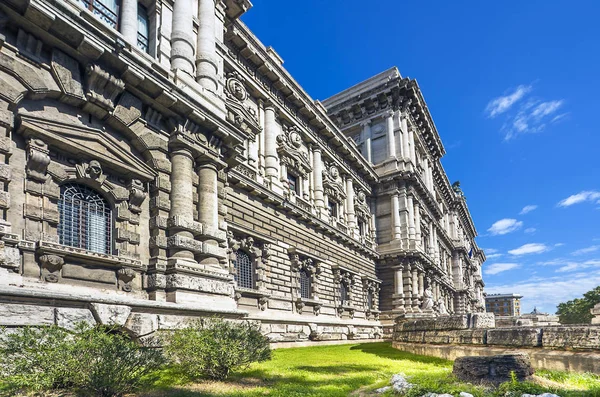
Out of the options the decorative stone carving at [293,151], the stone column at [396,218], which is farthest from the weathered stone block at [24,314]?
the stone column at [396,218]

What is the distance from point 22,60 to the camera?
906cm

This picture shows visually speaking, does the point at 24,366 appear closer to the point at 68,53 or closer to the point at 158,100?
the point at 68,53

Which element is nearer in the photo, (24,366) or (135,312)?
(24,366)

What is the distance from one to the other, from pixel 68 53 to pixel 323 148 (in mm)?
18675

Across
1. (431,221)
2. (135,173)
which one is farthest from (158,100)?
(431,221)

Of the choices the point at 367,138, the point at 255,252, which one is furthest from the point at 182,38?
the point at 367,138

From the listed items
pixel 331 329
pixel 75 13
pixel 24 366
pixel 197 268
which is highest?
pixel 75 13

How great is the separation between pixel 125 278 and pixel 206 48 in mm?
8529

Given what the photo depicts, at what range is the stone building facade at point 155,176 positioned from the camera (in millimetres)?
8812

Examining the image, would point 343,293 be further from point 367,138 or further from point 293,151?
point 367,138

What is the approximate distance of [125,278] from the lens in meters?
10.4

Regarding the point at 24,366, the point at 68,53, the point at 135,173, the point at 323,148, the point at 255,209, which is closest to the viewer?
the point at 24,366

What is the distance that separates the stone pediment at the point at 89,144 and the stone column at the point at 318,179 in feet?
48.6

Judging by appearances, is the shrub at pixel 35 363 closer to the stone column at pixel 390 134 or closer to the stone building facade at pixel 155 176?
the stone building facade at pixel 155 176
